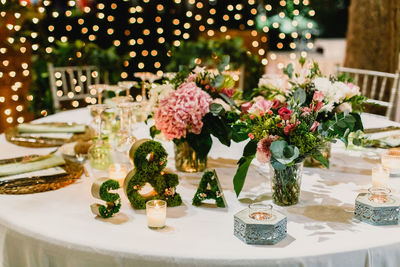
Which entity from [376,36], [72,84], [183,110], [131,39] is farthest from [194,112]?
[131,39]

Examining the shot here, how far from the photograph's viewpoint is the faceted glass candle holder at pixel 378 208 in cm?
145

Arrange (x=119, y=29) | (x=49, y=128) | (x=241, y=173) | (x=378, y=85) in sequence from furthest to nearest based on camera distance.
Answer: (x=119, y=29) < (x=378, y=85) < (x=49, y=128) < (x=241, y=173)

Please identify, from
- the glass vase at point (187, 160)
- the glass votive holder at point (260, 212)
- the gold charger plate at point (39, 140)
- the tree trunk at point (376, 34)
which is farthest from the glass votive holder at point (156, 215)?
the tree trunk at point (376, 34)

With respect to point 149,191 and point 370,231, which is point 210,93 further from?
point 370,231

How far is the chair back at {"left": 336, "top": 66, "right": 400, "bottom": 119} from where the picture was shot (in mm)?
3375

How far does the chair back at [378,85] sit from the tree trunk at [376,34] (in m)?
0.15

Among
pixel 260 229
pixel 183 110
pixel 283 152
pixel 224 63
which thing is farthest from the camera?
pixel 224 63

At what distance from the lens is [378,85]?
468cm

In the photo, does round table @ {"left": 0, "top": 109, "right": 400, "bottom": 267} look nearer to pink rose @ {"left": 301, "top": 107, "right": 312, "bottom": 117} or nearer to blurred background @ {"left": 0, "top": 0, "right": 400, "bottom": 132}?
pink rose @ {"left": 301, "top": 107, "right": 312, "bottom": 117}

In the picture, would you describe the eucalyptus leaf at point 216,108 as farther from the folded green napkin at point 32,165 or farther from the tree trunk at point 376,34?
the tree trunk at point 376,34

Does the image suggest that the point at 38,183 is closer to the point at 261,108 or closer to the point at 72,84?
the point at 261,108

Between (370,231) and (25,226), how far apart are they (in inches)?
42.4

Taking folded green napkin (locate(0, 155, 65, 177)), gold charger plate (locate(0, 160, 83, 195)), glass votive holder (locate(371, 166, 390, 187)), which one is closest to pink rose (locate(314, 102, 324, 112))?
glass votive holder (locate(371, 166, 390, 187))

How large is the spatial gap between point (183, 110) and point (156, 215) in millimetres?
459
